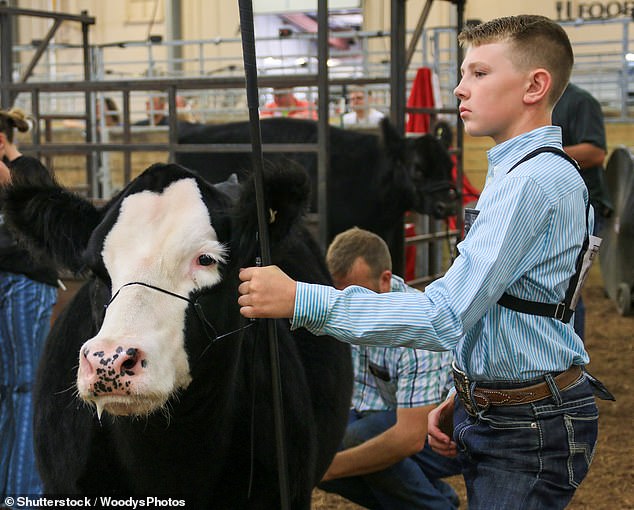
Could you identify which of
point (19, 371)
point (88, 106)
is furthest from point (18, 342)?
point (88, 106)

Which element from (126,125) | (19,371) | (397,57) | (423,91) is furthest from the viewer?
(423,91)

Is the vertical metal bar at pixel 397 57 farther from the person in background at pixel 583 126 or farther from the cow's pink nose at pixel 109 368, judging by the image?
the cow's pink nose at pixel 109 368

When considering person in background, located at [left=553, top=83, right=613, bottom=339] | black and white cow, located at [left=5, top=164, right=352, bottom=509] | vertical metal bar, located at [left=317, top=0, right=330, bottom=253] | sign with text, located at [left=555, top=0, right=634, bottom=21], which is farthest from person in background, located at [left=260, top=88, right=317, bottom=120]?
black and white cow, located at [left=5, top=164, right=352, bottom=509]

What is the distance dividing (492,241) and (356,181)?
7.19 m

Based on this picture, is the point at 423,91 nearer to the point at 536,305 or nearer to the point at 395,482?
the point at 395,482

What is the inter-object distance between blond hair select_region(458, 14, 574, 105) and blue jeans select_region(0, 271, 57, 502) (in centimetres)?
256

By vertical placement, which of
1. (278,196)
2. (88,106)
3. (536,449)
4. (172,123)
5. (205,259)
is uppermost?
(88,106)

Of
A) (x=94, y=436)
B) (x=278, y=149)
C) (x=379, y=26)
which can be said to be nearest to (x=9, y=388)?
(x=94, y=436)

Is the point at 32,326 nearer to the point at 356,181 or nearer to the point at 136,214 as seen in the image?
the point at 136,214

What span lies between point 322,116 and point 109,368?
13.4ft

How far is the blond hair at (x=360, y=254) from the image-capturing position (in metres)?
3.48

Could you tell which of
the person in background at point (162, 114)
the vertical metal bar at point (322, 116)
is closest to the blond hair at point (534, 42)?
the vertical metal bar at point (322, 116)

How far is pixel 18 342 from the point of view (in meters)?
4.05

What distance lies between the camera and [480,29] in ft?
6.84
